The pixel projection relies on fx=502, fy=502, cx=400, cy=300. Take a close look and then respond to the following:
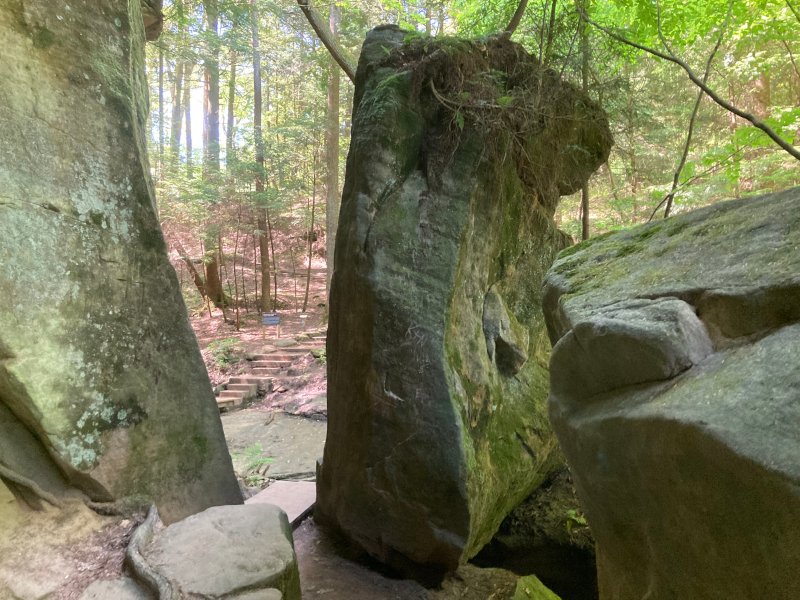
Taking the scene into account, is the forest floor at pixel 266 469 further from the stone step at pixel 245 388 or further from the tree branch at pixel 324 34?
the tree branch at pixel 324 34

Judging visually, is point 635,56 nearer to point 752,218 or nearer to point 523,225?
point 523,225

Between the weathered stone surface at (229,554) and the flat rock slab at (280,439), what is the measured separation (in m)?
3.16

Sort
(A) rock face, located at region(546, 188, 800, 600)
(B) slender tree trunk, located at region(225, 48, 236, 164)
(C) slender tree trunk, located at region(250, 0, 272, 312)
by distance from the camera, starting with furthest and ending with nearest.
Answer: (B) slender tree trunk, located at region(225, 48, 236, 164) → (C) slender tree trunk, located at region(250, 0, 272, 312) → (A) rock face, located at region(546, 188, 800, 600)

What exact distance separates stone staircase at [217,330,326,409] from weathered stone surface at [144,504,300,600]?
6523mm

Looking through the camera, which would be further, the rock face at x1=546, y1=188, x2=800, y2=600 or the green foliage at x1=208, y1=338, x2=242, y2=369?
the green foliage at x1=208, y1=338, x2=242, y2=369

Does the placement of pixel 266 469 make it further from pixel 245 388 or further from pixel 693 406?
pixel 693 406

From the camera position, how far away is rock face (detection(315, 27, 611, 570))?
4105 millimetres

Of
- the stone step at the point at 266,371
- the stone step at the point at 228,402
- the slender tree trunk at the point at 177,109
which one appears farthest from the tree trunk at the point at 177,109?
the stone step at the point at 228,402

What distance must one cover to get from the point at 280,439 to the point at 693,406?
7.73 meters

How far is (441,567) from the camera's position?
164 inches

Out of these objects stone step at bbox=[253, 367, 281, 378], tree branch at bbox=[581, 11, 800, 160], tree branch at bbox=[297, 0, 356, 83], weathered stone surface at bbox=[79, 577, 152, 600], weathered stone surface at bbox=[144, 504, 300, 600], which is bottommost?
stone step at bbox=[253, 367, 281, 378]

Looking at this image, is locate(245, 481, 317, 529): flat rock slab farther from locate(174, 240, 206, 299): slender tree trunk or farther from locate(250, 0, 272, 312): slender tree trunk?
locate(174, 240, 206, 299): slender tree trunk

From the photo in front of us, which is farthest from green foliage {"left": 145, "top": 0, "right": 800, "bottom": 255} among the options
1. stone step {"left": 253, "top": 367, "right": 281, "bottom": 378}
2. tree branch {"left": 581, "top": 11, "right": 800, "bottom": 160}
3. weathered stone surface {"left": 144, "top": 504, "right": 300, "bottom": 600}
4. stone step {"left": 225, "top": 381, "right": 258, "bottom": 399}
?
stone step {"left": 225, "top": 381, "right": 258, "bottom": 399}

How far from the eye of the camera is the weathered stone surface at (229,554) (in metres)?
3.09
